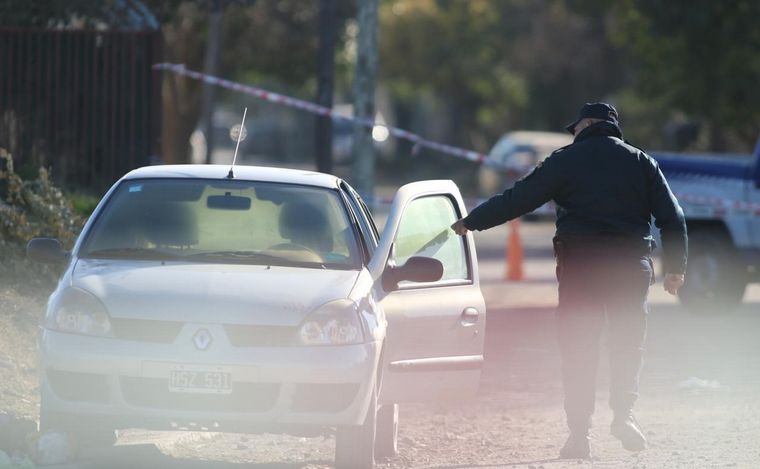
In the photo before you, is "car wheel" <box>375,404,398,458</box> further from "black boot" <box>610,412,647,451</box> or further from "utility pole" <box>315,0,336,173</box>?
"utility pole" <box>315,0,336,173</box>

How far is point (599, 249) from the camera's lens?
873 centimetres

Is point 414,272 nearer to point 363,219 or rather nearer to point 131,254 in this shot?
point 363,219

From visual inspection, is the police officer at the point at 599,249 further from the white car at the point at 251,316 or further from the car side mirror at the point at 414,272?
the car side mirror at the point at 414,272

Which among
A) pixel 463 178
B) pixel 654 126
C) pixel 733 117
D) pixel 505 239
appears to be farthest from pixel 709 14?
pixel 463 178

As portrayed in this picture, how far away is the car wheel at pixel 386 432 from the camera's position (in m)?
8.84

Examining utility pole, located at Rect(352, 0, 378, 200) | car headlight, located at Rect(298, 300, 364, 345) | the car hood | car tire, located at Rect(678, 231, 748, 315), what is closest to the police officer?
the car hood

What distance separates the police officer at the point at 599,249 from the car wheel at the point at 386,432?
35.3 inches

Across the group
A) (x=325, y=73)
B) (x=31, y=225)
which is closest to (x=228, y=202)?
(x=31, y=225)

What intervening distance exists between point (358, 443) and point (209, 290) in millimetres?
958

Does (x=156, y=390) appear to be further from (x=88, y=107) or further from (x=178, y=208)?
(x=88, y=107)

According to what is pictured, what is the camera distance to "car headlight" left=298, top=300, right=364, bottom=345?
24.4ft

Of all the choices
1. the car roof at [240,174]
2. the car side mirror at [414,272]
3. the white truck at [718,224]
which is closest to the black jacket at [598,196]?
the car side mirror at [414,272]

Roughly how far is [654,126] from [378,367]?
37153mm

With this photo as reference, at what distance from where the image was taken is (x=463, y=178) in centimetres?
4941
